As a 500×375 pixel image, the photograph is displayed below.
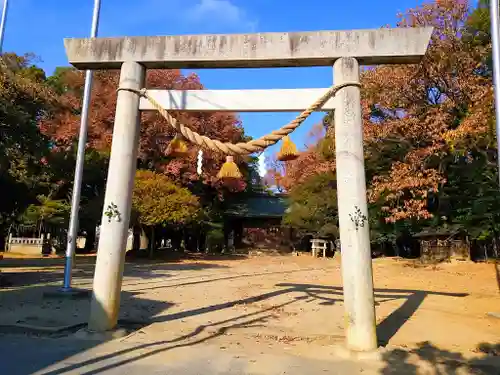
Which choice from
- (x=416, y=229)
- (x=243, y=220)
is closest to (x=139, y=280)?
(x=416, y=229)

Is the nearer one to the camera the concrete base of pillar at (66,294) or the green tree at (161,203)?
the concrete base of pillar at (66,294)

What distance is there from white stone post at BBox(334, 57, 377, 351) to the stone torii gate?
0.5 inches

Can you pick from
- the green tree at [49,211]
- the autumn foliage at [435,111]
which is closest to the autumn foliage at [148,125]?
the green tree at [49,211]

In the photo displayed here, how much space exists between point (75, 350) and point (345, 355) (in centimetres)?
349

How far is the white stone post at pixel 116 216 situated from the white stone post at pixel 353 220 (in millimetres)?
3183

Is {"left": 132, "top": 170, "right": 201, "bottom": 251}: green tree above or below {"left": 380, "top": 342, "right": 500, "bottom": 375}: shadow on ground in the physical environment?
above

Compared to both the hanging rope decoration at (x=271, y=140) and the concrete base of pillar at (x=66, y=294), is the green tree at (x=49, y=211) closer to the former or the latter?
the concrete base of pillar at (x=66, y=294)

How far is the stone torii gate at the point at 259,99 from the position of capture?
19.1 feet

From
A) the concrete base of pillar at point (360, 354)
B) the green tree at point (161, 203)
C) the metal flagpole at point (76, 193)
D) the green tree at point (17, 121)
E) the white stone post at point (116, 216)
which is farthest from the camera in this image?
the green tree at point (161, 203)

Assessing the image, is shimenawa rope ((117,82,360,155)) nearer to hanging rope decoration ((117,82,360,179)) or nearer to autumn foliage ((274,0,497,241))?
hanging rope decoration ((117,82,360,179))

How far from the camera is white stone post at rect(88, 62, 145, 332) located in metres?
6.37

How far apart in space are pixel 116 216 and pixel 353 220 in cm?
349

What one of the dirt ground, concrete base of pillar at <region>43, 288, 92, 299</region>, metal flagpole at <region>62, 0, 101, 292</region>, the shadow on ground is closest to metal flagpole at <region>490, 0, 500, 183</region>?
the shadow on ground

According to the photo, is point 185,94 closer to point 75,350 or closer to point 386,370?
point 75,350
